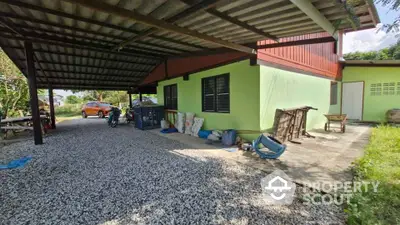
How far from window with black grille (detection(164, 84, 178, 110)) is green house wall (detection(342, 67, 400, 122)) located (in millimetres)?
9402

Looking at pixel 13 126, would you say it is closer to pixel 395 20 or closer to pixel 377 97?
pixel 395 20

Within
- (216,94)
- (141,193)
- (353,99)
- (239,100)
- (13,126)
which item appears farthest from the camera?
(353,99)

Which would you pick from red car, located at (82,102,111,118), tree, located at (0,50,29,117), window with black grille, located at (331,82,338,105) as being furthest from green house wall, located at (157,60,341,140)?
tree, located at (0,50,29,117)

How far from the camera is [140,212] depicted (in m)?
2.24

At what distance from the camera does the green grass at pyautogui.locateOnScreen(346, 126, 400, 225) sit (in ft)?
6.59

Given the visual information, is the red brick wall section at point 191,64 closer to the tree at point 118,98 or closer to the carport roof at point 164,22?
the carport roof at point 164,22

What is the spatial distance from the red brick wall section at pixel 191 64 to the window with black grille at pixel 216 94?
50 centimetres

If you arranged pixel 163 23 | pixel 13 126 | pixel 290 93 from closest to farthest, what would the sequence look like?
pixel 163 23, pixel 290 93, pixel 13 126

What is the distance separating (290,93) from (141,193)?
5.56 metres

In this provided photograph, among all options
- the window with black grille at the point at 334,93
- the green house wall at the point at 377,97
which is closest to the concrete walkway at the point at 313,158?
the green house wall at the point at 377,97

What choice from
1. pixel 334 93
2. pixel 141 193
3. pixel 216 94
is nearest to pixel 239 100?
pixel 216 94

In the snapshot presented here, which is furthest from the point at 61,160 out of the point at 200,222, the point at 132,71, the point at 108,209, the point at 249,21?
the point at 132,71

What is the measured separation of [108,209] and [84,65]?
8.13 meters

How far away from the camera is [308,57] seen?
7180 millimetres
